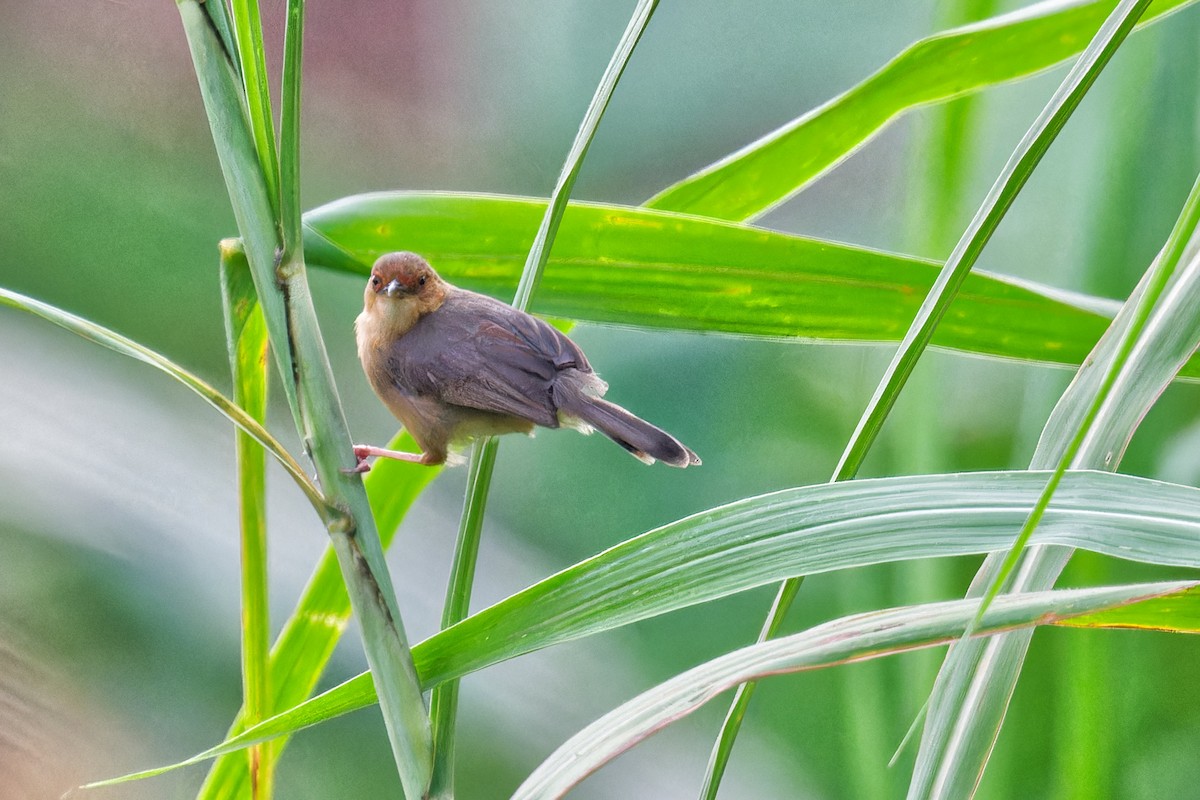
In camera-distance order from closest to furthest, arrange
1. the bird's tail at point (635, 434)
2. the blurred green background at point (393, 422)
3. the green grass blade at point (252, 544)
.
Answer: the green grass blade at point (252, 544) < the bird's tail at point (635, 434) < the blurred green background at point (393, 422)

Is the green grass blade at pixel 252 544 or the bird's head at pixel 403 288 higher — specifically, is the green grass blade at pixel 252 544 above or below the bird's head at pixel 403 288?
below

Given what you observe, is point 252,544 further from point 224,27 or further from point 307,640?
point 224,27

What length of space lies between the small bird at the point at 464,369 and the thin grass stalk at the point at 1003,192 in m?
0.23

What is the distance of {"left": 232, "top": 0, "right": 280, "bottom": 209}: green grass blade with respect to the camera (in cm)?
35

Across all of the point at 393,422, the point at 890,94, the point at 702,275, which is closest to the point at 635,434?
the point at 702,275

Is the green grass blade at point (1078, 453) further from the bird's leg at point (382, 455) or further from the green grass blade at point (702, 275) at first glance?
the bird's leg at point (382, 455)

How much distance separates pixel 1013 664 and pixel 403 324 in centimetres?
55

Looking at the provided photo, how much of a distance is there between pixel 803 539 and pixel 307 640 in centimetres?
30

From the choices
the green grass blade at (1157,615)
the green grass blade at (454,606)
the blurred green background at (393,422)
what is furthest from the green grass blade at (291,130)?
the blurred green background at (393,422)

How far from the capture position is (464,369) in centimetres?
73

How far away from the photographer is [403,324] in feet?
2.64

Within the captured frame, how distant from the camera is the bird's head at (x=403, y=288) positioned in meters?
0.78

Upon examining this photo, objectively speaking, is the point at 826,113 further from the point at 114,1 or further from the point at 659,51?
the point at 114,1

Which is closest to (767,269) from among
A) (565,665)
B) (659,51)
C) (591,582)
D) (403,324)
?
(591,582)
